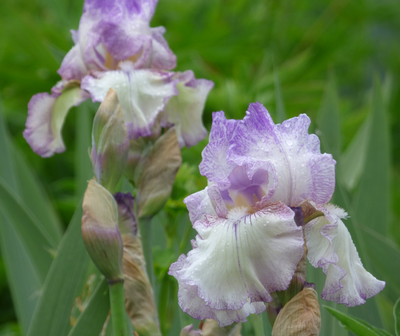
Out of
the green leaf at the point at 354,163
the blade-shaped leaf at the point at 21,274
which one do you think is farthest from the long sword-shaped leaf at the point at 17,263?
the green leaf at the point at 354,163

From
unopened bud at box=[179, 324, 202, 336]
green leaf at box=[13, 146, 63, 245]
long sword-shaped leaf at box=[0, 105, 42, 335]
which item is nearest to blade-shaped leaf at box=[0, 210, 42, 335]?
long sword-shaped leaf at box=[0, 105, 42, 335]

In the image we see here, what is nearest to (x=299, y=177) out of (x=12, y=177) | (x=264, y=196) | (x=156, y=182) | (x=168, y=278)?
(x=264, y=196)

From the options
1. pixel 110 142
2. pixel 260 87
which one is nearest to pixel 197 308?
→ pixel 110 142

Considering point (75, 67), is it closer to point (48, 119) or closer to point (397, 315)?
point (48, 119)

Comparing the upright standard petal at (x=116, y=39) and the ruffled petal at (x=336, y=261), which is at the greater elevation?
the upright standard petal at (x=116, y=39)

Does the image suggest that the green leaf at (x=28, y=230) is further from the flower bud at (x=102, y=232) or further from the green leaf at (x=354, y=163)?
the green leaf at (x=354, y=163)
